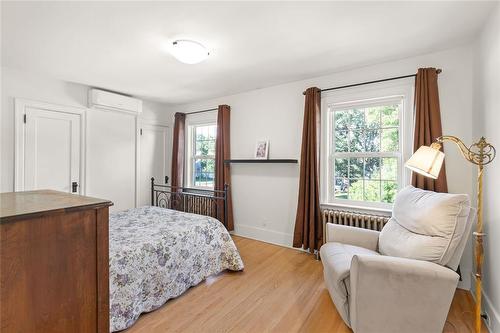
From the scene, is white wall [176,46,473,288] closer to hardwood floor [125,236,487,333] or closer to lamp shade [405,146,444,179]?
hardwood floor [125,236,487,333]

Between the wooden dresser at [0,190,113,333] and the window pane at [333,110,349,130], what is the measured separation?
291 centimetres

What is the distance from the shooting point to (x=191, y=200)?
4145 mm

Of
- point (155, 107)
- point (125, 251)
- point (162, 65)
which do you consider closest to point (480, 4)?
point (162, 65)

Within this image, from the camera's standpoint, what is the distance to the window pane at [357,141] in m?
3.04

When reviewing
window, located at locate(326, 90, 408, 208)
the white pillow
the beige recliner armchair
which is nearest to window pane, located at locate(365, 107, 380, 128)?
window, located at locate(326, 90, 408, 208)

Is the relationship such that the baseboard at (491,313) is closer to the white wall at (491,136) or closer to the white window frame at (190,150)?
the white wall at (491,136)

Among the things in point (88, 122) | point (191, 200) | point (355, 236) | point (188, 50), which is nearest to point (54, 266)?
point (188, 50)

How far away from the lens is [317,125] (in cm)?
311

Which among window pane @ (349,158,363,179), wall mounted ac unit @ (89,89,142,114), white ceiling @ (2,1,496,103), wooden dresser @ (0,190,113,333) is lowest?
wooden dresser @ (0,190,113,333)

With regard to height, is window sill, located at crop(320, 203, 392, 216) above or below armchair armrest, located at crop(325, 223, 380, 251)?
above

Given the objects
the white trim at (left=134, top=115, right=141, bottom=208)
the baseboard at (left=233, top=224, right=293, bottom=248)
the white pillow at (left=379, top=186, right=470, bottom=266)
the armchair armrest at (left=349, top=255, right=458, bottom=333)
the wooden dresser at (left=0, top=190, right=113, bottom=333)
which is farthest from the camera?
the white trim at (left=134, top=115, right=141, bottom=208)

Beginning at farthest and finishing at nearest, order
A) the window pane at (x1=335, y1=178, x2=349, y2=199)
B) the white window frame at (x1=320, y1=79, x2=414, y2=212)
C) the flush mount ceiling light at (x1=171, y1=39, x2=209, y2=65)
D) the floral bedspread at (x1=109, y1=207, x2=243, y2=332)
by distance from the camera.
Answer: the window pane at (x1=335, y1=178, x2=349, y2=199)
the white window frame at (x1=320, y1=79, x2=414, y2=212)
the flush mount ceiling light at (x1=171, y1=39, x2=209, y2=65)
the floral bedspread at (x1=109, y1=207, x2=243, y2=332)

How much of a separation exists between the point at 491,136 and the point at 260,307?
2.28 meters

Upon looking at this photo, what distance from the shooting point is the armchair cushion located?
1.75 meters
